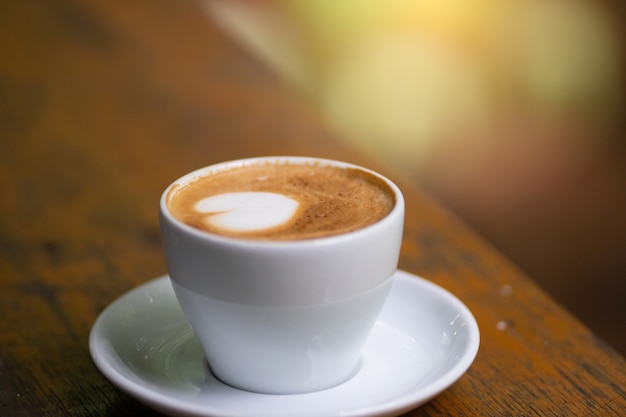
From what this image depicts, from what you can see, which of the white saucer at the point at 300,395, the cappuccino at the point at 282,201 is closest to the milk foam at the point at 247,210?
the cappuccino at the point at 282,201

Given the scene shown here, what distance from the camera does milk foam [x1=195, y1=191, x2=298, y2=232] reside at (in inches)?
28.2

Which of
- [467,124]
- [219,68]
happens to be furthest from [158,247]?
[467,124]

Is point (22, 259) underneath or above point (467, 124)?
above

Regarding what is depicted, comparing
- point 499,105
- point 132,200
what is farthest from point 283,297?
point 499,105

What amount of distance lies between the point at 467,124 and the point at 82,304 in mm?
1986

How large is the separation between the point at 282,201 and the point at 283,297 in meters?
0.13

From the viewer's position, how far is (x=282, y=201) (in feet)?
2.53

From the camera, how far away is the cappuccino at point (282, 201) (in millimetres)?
710

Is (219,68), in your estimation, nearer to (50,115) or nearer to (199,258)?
(50,115)

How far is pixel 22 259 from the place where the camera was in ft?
3.45

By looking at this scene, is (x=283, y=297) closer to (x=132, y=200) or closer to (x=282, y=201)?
(x=282, y=201)

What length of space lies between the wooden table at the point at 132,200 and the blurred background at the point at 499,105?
20cm

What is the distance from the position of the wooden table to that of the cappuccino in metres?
0.18

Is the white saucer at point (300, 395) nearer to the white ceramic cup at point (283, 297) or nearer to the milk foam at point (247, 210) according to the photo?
the white ceramic cup at point (283, 297)
